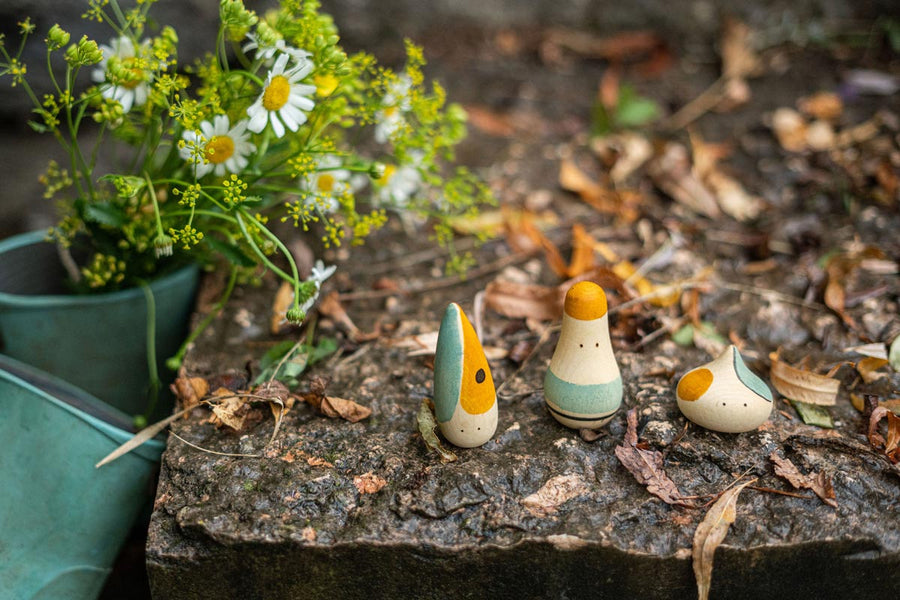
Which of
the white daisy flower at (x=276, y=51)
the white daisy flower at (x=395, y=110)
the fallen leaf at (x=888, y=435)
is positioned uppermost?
the white daisy flower at (x=276, y=51)

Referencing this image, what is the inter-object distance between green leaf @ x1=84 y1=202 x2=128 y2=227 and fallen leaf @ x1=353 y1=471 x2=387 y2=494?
2.06 ft

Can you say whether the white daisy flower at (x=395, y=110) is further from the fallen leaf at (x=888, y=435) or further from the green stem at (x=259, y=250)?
the fallen leaf at (x=888, y=435)

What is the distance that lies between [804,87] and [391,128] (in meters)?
1.51

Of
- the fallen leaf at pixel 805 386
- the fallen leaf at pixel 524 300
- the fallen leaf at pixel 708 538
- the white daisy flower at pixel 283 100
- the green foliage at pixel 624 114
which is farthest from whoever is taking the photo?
the green foliage at pixel 624 114

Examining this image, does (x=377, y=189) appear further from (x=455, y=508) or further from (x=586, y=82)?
(x=586, y=82)

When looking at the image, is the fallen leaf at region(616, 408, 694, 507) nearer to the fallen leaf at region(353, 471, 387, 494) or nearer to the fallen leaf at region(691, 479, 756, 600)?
the fallen leaf at region(691, 479, 756, 600)

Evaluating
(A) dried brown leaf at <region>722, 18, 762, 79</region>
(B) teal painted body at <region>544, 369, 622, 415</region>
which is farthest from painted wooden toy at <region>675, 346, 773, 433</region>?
(A) dried brown leaf at <region>722, 18, 762, 79</region>

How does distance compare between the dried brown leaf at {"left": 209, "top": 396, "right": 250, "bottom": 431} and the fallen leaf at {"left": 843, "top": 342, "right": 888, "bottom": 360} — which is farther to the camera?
the fallen leaf at {"left": 843, "top": 342, "right": 888, "bottom": 360}

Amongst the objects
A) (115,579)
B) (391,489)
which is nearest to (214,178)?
(391,489)

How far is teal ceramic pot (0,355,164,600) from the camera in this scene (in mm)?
1188

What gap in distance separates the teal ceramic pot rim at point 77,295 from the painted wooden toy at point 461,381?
0.71 metres

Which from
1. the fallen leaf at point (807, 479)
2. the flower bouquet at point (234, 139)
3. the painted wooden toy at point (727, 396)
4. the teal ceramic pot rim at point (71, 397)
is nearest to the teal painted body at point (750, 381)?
the painted wooden toy at point (727, 396)

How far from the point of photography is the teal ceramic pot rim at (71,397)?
119 centimetres

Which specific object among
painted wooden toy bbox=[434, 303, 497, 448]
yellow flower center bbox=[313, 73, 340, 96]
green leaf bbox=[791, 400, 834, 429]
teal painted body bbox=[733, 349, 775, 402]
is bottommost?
green leaf bbox=[791, 400, 834, 429]
